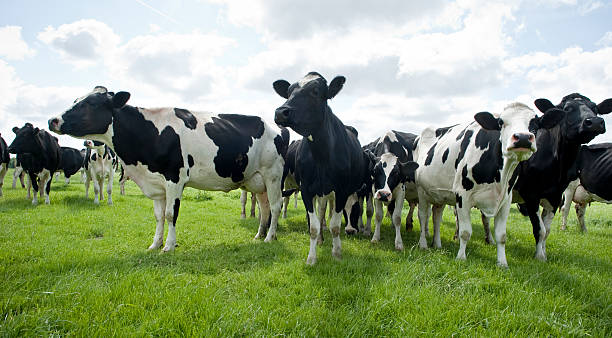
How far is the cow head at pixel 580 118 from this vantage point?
17.3 ft

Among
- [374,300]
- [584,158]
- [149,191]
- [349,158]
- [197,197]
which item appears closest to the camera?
[374,300]

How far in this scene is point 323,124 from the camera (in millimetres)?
5266

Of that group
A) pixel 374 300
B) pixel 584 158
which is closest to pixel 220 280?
pixel 374 300

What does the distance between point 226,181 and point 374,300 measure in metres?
4.21

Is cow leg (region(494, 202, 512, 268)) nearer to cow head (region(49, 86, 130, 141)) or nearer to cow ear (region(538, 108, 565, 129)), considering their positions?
cow ear (region(538, 108, 565, 129))

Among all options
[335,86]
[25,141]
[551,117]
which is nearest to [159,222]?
[335,86]

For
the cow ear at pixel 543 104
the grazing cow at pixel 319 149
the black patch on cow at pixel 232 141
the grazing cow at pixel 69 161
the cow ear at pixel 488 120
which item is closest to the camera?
the grazing cow at pixel 319 149

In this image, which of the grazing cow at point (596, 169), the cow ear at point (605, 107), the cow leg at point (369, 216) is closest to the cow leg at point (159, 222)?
the cow leg at point (369, 216)

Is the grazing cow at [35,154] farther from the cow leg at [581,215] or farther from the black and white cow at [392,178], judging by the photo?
the cow leg at [581,215]

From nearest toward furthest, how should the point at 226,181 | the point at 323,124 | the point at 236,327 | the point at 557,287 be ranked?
the point at 236,327, the point at 557,287, the point at 323,124, the point at 226,181

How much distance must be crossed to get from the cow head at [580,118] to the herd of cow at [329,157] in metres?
0.02

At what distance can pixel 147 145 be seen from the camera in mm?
6082

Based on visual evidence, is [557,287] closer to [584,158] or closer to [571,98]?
[571,98]

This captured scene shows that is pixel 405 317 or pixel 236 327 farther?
pixel 405 317
